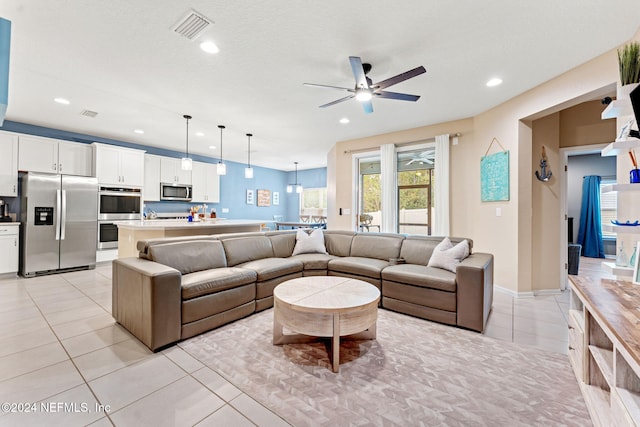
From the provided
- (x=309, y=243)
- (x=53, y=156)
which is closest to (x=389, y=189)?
(x=309, y=243)

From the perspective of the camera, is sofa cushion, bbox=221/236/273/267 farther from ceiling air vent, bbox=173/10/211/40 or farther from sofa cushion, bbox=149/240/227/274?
ceiling air vent, bbox=173/10/211/40

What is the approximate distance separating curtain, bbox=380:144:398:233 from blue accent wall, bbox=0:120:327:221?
13.2 ft

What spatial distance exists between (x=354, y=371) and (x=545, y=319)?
245cm

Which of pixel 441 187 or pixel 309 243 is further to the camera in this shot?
pixel 441 187

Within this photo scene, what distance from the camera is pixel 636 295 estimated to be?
1.63 meters

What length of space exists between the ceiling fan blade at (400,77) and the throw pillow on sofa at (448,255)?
196 cm

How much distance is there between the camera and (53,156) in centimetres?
480

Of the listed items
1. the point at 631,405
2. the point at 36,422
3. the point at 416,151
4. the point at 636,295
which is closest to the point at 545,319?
the point at 636,295

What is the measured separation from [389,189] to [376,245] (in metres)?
1.75

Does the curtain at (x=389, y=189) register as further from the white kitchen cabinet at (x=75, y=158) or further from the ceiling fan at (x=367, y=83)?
the white kitchen cabinet at (x=75, y=158)

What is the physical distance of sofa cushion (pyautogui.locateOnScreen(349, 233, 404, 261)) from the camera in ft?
12.3

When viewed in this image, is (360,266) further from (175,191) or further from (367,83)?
(175,191)

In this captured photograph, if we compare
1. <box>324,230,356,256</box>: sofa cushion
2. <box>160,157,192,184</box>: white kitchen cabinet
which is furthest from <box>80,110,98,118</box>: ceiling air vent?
<box>324,230,356,256</box>: sofa cushion

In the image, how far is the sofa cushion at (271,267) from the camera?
306 centimetres
